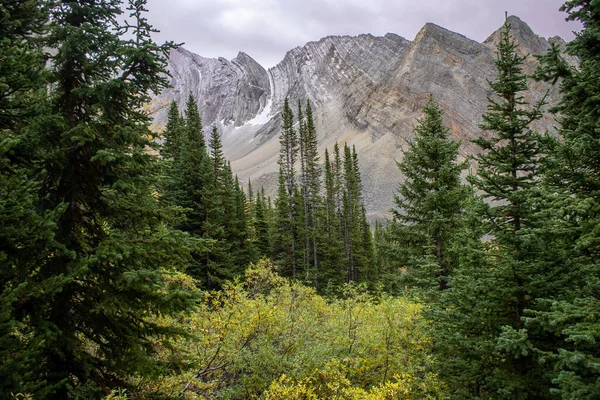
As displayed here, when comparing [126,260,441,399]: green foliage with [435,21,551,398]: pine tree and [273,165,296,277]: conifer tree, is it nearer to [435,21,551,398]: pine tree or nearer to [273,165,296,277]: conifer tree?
[435,21,551,398]: pine tree

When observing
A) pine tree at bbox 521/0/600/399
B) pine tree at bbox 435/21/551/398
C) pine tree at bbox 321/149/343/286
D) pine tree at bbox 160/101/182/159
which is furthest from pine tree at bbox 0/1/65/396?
pine tree at bbox 321/149/343/286

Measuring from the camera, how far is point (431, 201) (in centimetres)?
1384

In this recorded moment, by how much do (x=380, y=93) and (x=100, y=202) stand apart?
4969 inches

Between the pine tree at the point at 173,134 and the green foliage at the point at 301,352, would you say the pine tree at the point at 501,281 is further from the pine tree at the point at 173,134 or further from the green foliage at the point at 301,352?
the pine tree at the point at 173,134

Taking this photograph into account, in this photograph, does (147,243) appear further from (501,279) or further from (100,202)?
(501,279)

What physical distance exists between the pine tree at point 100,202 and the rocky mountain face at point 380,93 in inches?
3165

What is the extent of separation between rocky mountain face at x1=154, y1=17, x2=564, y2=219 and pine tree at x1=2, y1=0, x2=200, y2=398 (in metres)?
80.4

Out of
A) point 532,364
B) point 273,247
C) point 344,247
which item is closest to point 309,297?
point 532,364

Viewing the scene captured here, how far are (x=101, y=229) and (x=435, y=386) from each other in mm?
8796

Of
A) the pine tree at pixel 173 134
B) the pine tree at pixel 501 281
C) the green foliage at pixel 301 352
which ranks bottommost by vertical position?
the green foliage at pixel 301 352

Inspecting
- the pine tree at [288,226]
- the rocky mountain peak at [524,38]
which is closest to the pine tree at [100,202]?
the pine tree at [288,226]

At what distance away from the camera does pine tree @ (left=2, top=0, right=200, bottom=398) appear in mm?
5457

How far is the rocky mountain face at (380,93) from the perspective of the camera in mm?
103500

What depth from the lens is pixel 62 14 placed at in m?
6.04
